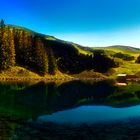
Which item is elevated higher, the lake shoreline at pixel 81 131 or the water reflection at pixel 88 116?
the water reflection at pixel 88 116

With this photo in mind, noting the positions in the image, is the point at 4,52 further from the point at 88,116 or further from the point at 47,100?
Answer: the point at 88,116

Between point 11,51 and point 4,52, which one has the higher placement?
point 11,51

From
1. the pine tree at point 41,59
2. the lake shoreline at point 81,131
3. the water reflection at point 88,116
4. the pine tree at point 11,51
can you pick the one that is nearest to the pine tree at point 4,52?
the pine tree at point 11,51

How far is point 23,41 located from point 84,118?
122 meters

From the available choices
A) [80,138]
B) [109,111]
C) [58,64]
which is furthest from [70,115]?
[58,64]

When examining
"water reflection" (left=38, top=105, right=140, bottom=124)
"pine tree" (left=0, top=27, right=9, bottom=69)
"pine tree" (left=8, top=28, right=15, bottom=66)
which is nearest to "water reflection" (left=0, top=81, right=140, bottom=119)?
"water reflection" (left=38, top=105, right=140, bottom=124)

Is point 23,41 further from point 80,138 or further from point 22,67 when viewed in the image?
point 80,138

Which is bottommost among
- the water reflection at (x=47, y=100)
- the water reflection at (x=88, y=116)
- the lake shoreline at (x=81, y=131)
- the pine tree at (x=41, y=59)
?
the lake shoreline at (x=81, y=131)

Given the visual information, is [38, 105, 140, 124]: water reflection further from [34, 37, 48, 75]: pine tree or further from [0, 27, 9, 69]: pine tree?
Answer: [34, 37, 48, 75]: pine tree

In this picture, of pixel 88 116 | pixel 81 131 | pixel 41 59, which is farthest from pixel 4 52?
pixel 81 131

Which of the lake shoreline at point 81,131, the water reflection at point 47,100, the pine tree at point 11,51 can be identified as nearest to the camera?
the lake shoreline at point 81,131

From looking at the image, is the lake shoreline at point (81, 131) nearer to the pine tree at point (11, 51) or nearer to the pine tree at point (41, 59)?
the pine tree at point (11, 51)

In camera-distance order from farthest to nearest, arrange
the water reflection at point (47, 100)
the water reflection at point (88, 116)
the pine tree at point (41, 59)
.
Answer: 1. the pine tree at point (41, 59)
2. the water reflection at point (47, 100)
3. the water reflection at point (88, 116)

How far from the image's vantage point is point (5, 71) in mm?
149750
